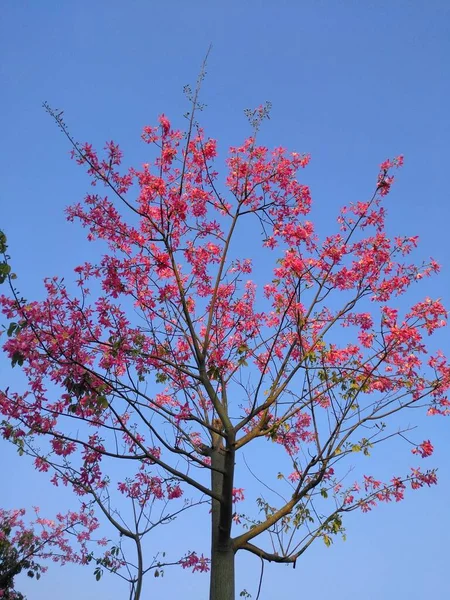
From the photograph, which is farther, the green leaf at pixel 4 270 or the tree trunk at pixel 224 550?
the tree trunk at pixel 224 550

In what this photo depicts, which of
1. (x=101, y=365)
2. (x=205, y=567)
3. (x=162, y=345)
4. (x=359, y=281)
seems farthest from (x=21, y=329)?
(x=205, y=567)

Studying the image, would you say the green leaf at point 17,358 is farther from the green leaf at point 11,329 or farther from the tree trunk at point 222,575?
the tree trunk at point 222,575

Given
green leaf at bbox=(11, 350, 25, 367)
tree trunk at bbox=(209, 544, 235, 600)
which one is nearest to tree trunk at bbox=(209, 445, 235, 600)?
tree trunk at bbox=(209, 544, 235, 600)

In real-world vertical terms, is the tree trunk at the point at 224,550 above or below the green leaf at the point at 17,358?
below

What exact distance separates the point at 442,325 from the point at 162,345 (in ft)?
11.0

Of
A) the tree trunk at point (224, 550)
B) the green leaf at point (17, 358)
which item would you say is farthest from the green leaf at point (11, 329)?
the tree trunk at point (224, 550)

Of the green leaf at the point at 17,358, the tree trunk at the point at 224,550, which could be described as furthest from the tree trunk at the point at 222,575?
the green leaf at the point at 17,358

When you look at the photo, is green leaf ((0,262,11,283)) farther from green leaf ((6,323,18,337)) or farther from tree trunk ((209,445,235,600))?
tree trunk ((209,445,235,600))

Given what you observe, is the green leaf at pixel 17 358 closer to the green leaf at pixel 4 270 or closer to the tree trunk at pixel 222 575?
the green leaf at pixel 4 270

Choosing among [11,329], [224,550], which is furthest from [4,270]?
[224,550]

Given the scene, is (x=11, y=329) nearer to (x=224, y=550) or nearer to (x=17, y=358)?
(x=17, y=358)

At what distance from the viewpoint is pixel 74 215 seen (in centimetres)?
808

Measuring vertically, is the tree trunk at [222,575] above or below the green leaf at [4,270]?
below

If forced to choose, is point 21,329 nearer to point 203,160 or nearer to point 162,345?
point 162,345
